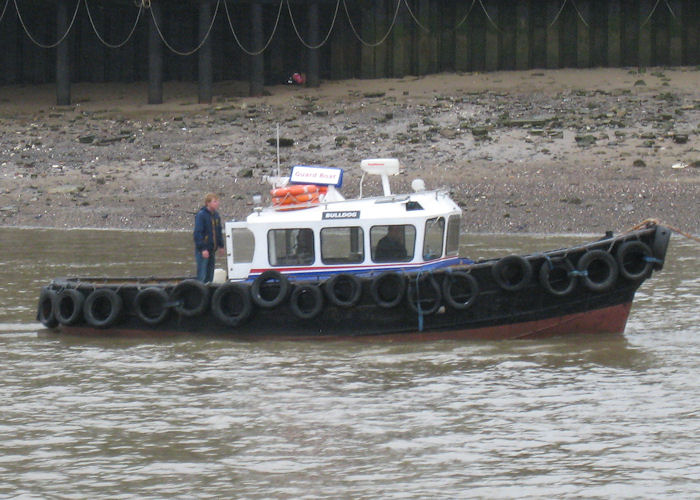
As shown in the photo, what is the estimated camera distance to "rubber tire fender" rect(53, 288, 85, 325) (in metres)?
16.5

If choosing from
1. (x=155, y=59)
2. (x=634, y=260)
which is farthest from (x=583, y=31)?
(x=634, y=260)

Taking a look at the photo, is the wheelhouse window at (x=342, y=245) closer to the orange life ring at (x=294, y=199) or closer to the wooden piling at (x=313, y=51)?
the orange life ring at (x=294, y=199)

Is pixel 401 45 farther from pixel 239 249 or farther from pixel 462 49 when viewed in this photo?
pixel 239 249

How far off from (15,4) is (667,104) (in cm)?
1741

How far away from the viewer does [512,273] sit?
49.8 ft

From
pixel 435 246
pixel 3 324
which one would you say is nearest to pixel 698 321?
pixel 435 246

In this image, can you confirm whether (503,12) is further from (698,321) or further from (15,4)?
(698,321)

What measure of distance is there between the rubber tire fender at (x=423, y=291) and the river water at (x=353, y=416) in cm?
49

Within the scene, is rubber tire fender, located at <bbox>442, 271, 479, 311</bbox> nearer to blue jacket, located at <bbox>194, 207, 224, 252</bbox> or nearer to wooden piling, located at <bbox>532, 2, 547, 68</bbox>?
blue jacket, located at <bbox>194, 207, 224, 252</bbox>

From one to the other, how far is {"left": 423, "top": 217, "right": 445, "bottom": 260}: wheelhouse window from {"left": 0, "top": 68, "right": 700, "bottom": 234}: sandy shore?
10830 mm

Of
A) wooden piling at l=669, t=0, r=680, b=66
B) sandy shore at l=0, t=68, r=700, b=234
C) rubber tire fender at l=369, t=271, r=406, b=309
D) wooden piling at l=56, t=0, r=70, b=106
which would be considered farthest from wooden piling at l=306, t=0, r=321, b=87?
rubber tire fender at l=369, t=271, r=406, b=309

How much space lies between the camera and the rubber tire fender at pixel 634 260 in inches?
596

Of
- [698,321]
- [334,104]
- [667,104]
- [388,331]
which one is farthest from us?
[334,104]

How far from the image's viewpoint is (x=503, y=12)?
37469mm
